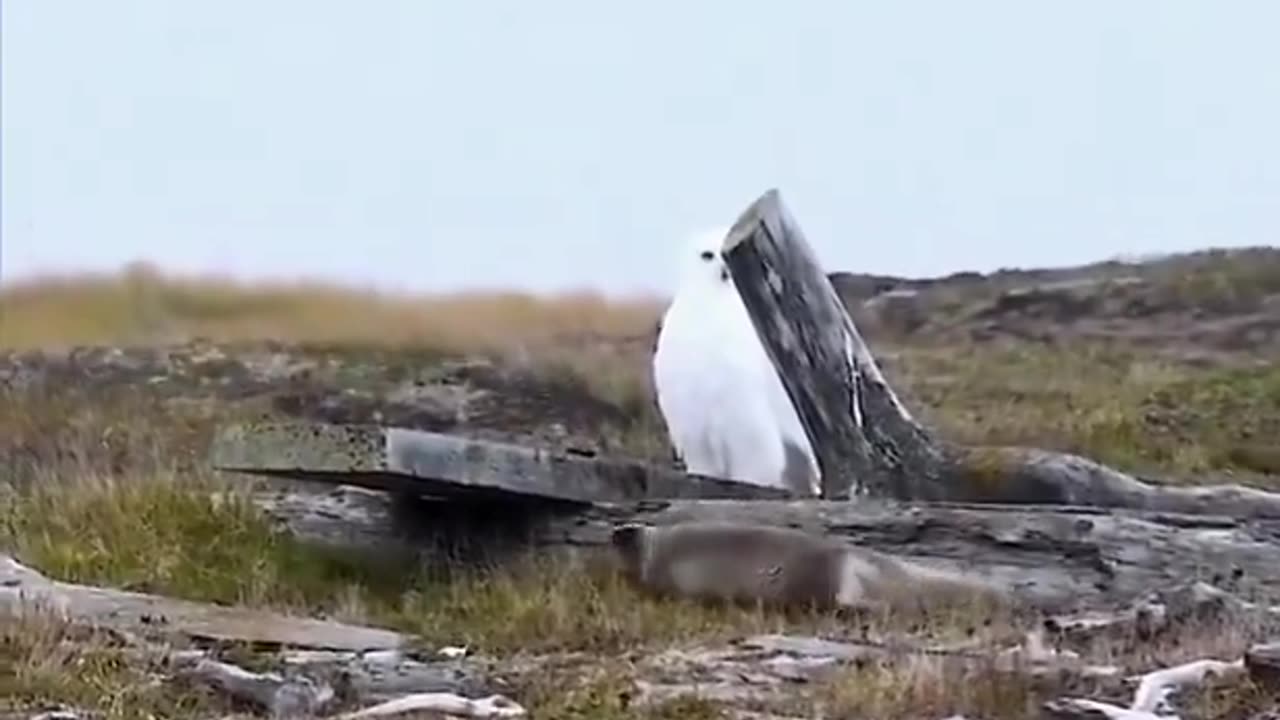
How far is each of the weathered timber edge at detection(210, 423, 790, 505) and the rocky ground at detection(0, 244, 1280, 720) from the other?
15.2 inches

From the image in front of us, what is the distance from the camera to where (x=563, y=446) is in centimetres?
1449

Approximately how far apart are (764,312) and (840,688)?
4.18 metres

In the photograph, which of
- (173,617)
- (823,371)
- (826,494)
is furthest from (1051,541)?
(173,617)

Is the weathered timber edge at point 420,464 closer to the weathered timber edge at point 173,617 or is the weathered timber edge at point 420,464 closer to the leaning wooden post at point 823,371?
the leaning wooden post at point 823,371

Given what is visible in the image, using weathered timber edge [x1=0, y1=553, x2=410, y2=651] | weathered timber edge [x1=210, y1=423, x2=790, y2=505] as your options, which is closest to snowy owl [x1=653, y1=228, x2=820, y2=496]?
weathered timber edge [x1=210, y1=423, x2=790, y2=505]

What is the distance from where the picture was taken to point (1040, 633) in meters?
7.34

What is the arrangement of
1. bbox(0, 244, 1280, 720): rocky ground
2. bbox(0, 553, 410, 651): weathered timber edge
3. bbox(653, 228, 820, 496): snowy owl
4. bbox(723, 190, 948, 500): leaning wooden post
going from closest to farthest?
1. bbox(0, 244, 1280, 720): rocky ground
2. bbox(0, 553, 410, 651): weathered timber edge
3. bbox(723, 190, 948, 500): leaning wooden post
4. bbox(653, 228, 820, 496): snowy owl

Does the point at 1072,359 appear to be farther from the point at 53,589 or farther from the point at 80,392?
the point at 53,589

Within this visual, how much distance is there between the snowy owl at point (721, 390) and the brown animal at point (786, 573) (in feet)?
5.94

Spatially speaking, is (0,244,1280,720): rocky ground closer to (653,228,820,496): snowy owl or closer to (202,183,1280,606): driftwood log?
(202,183,1280,606): driftwood log

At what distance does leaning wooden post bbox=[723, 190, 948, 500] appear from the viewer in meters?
10.1

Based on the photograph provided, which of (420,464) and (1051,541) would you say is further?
(420,464)

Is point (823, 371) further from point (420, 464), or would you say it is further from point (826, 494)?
point (420, 464)

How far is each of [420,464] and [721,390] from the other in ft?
8.25
